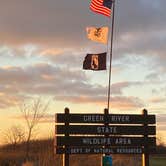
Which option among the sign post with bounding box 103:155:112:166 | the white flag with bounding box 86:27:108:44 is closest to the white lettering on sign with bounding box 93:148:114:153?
the sign post with bounding box 103:155:112:166

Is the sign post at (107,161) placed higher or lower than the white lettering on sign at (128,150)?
lower

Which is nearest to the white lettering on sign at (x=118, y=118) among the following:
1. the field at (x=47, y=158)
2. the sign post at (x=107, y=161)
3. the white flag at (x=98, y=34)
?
the sign post at (x=107, y=161)

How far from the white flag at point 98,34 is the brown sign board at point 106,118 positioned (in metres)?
3.06

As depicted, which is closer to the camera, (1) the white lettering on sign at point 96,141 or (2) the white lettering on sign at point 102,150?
(1) the white lettering on sign at point 96,141

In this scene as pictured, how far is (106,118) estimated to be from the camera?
71.3 feet

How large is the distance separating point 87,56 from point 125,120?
2.92 meters

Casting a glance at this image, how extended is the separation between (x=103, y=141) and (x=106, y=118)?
2.88 feet

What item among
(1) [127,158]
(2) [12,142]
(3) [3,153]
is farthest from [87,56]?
(2) [12,142]

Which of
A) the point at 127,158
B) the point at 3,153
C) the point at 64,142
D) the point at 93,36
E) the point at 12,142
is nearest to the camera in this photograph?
the point at 64,142

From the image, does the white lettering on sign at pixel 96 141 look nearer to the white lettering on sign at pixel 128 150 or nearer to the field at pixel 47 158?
the white lettering on sign at pixel 128 150

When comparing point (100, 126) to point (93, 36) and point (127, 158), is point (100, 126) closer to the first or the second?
point (93, 36)

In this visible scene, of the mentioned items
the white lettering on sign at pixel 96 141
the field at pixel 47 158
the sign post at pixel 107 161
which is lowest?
the field at pixel 47 158

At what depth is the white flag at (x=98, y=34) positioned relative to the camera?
22.8 m

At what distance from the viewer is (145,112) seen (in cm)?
2236
